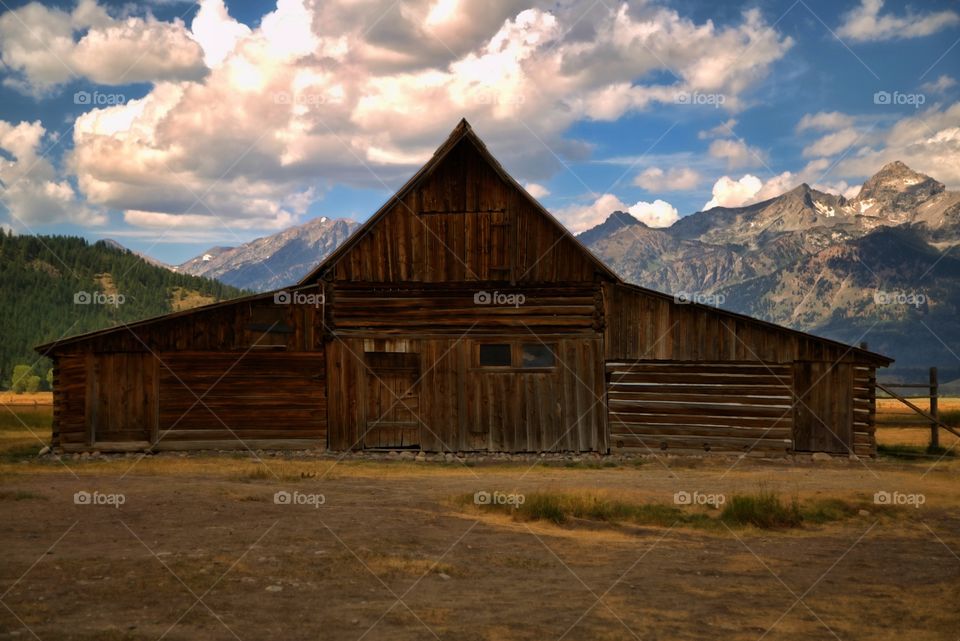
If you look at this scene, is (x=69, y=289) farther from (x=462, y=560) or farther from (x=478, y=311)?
(x=462, y=560)

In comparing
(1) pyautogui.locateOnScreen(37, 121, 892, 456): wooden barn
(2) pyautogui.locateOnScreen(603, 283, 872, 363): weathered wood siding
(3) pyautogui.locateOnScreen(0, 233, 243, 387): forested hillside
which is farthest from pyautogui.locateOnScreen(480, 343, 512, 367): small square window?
(3) pyautogui.locateOnScreen(0, 233, 243, 387): forested hillside

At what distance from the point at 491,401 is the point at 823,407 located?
8925 mm

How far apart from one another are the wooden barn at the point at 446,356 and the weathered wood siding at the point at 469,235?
0.13 ft

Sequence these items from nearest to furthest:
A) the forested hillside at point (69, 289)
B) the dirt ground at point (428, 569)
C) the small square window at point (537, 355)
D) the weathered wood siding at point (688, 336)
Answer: the dirt ground at point (428, 569), the weathered wood siding at point (688, 336), the small square window at point (537, 355), the forested hillside at point (69, 289)

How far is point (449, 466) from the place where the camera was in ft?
70.5

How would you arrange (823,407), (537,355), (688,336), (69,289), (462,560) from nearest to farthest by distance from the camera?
1. (462,560)
2. (823,407)
3. (688,336)
4. (537,355)
5. (69,289)

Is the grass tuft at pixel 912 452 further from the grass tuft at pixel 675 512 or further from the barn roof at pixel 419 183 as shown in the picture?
the grass tuft at pixel 675 512

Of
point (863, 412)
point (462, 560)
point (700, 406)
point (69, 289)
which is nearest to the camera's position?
point (462, 560)

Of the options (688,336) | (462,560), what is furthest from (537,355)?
(462,560)

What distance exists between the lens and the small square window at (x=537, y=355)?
23.4 metres

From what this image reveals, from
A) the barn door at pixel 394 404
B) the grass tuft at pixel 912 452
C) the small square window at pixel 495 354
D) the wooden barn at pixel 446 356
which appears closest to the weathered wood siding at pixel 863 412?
the wooden barn at pixel 446 356

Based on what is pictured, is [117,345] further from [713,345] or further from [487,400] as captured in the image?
[713,345]

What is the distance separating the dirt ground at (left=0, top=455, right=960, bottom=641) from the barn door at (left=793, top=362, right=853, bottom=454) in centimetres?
602

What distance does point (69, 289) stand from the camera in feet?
575
